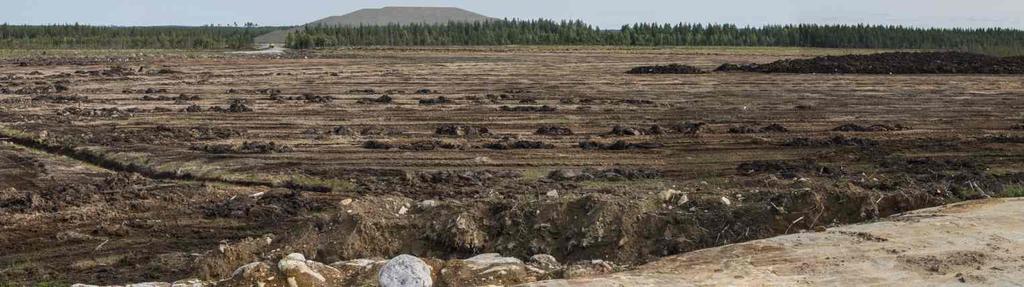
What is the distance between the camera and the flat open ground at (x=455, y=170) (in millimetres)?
9266

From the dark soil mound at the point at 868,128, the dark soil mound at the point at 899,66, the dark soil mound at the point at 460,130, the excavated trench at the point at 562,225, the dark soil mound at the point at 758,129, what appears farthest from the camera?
the dark soil mound at the point at 899,66

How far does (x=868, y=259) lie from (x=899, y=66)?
1468 inches

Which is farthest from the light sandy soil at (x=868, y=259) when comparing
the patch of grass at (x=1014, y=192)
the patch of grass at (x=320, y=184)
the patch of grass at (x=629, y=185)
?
the patch of grass at (x=320, y=184)

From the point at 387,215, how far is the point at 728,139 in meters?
9.43

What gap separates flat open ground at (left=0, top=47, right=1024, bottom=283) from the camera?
927cm

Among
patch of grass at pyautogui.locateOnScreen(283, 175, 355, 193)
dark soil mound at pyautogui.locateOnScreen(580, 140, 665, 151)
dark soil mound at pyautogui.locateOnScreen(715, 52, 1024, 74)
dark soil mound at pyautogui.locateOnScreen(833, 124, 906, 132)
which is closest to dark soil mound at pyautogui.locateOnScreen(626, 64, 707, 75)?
dark soil mound at pyautogui.locateOnScreen(715, 52, 1024, 74)

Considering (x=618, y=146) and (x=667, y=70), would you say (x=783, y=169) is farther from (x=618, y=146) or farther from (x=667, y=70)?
(x=667, y=70)

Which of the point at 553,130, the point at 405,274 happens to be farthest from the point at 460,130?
the point at 405,274

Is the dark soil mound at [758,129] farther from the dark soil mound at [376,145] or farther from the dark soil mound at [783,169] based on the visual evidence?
the dark soil mound at [376,145]

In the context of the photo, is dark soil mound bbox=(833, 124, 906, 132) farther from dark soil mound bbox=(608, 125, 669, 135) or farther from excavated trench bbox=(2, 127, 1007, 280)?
excavated trench bbox=(2, 127, 1007, 280)

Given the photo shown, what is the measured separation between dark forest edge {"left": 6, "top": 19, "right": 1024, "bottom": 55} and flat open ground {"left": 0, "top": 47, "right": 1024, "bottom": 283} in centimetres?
6363

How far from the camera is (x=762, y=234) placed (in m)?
9.23

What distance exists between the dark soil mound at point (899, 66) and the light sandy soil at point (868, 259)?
111 ft

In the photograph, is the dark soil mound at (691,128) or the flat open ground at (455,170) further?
the dark soil mound at (691,128)
